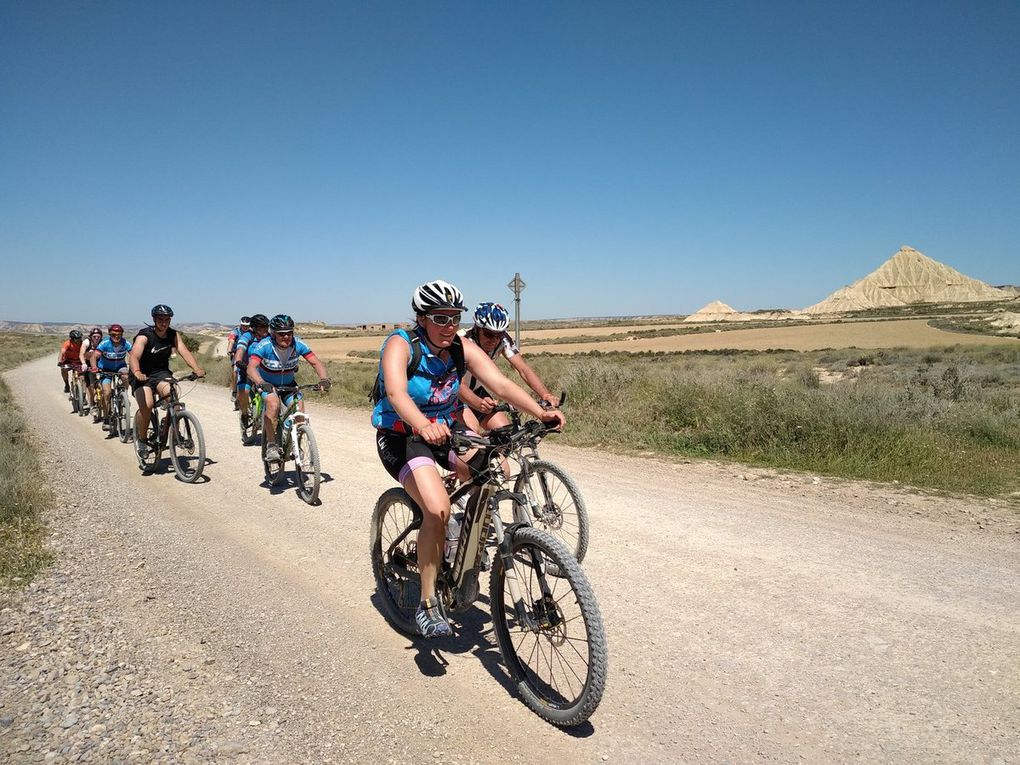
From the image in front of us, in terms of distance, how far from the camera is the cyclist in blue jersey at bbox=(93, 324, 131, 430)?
39.1ft

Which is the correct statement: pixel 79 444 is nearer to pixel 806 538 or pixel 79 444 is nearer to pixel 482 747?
pixel 482 747

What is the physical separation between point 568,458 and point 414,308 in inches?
237

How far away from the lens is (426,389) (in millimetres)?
3516

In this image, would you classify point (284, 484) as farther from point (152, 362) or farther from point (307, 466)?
point (152, 362)

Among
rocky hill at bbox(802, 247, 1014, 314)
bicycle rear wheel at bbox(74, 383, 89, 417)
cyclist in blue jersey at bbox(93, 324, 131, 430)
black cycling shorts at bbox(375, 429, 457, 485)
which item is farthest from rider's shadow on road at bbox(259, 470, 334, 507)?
rocky hill at bbox(802, 247, 1014, 314)

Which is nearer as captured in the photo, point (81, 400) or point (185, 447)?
point (185, 447)

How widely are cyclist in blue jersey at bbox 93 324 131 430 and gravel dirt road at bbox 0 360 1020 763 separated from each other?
6.85 meters

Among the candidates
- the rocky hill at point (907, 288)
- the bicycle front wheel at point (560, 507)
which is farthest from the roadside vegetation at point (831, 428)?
the rocky hill at point (907, 288)

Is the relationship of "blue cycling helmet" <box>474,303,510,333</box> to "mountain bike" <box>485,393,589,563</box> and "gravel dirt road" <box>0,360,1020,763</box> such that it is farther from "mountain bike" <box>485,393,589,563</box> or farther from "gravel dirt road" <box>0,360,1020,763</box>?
"gravel dirt road" <box>0,360,1020,763</box>

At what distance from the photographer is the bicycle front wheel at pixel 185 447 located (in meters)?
7.82

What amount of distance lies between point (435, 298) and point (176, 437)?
6.38 metres

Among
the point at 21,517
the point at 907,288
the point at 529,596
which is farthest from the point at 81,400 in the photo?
the point at 907,288

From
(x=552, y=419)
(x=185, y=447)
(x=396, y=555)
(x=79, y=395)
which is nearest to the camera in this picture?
(x=552, y=419)

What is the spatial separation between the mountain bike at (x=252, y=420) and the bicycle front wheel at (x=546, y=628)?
8.03 m
